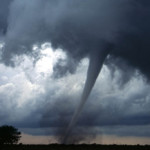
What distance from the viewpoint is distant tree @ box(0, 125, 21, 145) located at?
11294 centimetres

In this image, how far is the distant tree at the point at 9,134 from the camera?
112938 mm

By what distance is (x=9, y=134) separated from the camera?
4493 inches

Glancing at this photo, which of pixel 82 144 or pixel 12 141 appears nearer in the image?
pixel 82 144
